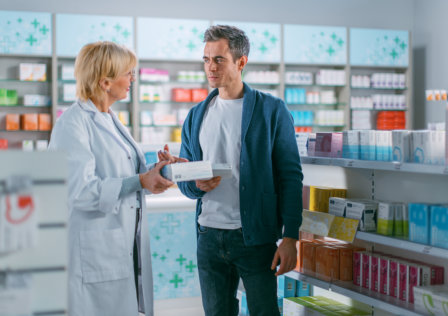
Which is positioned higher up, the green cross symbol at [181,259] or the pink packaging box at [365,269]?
the pink packaging box at [365,269]

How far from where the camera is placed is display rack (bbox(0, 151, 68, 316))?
4.06ft

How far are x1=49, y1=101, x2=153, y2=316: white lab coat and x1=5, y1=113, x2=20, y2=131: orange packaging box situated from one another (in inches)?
218

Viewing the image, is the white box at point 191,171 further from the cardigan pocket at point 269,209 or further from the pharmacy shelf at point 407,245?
the pharmacy shelf at point 407,245

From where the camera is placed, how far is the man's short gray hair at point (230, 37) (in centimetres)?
241

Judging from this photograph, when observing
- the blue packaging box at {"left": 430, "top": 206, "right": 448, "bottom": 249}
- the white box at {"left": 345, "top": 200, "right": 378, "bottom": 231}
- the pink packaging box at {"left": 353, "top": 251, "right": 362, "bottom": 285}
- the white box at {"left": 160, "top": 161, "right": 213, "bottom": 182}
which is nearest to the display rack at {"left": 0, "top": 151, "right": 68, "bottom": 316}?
the white box at {"left": 160, "top": 161, "right": 213, "bottom": 182}

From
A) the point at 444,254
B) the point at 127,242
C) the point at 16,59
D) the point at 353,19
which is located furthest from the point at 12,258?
the point at 353,19

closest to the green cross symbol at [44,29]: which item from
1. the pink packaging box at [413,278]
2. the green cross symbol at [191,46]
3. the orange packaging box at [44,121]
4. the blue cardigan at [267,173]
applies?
the orange packaging box at [44,121]

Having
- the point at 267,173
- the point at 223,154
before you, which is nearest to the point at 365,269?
the point at 267,173

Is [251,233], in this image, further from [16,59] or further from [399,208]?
[16,59]

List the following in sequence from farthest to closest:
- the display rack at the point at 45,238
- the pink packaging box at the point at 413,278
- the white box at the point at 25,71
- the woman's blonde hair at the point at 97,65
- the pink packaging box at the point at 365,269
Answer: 1. the white box at the point at 25,71
2. the pink packaging box at the point at 365,269
3. the pink packaging box at the point at 413,278
4. the woman's blonde hair at the point at 97,65
5. the display rack at the point at 45,238

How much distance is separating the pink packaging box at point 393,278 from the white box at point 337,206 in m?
0.36

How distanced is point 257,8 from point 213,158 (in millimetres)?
6616

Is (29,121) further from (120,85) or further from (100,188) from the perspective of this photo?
(100,188)

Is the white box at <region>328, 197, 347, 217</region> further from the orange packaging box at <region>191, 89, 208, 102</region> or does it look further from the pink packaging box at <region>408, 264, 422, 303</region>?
the orange packaging box at <region>191, 89, 208, 102</region>
